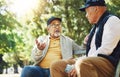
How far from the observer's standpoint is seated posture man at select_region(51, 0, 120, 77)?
354cm

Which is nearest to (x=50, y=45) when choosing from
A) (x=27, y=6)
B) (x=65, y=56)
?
(x=65, y=56)

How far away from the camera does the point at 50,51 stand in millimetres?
5652

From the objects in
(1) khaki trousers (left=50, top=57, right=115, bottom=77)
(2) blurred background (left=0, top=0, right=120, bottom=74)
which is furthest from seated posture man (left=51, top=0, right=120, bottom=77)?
(2) blurred background (left=0, top=0, right=120, bottom=74)

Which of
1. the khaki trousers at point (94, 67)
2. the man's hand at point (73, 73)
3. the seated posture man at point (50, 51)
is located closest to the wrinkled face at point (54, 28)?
the seated posture man at point (50, 51)

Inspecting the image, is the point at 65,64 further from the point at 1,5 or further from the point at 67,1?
the point at 1,5

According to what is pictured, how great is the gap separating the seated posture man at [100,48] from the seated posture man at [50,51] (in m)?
1.39

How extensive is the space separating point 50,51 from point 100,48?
204 cm

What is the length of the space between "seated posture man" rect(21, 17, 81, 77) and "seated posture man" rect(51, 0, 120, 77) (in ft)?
4.56

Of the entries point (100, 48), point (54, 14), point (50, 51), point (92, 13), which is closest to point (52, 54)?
point (50, 51)

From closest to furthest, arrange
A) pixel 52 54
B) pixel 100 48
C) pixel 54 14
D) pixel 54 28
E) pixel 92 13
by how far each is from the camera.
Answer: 1. pixel 100 48
2. pixel 92 13
3. pixel 52 54
4. pixel 54 28
5. pixel 54 14

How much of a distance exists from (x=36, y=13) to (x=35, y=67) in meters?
10.5

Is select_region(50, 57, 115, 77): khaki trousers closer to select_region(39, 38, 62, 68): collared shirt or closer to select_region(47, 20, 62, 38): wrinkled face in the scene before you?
select_region(39, 38, 62, 68): collared shirt

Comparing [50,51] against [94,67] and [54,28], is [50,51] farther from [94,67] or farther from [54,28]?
[94,67]

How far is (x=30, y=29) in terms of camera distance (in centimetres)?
1647
